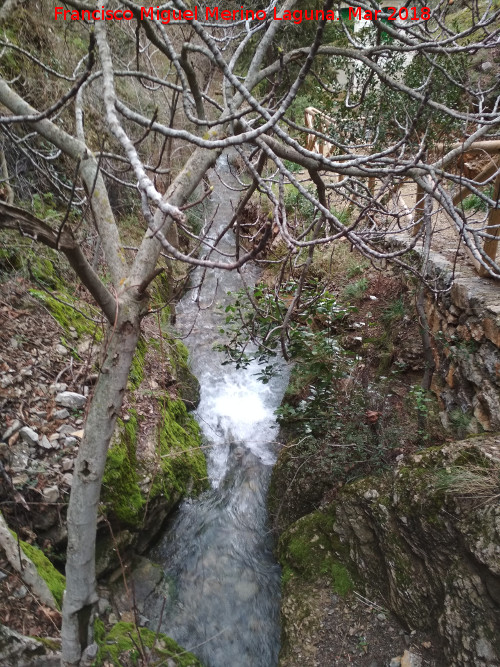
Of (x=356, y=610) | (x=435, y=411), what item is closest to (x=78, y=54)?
(x=435, y=411)

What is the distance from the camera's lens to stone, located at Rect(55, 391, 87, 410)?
320cm

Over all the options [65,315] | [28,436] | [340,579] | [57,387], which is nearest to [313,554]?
[340,579]

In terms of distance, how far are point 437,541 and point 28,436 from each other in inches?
112

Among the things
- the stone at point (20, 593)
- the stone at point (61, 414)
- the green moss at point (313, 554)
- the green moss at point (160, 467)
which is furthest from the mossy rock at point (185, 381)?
the stone at point (20, 593)

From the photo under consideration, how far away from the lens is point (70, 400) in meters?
3.24

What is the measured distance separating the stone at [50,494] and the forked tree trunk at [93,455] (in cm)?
100

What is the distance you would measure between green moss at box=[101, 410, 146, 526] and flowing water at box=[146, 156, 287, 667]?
2.54 feet

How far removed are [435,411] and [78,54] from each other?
679cm

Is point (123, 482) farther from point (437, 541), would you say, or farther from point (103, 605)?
point (437, 541)

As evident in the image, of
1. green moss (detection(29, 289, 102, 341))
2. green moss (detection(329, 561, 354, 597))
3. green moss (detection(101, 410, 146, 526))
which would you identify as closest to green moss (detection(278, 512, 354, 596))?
green moss (detection(329, 561, 354, 597))

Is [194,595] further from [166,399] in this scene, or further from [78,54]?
[78,54]

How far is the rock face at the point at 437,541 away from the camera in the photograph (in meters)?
2.18

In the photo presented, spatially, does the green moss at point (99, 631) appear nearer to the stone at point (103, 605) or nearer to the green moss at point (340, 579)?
the stone at point (103, 605)

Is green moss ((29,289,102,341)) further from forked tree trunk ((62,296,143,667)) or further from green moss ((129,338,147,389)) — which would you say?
forked tree trunk ((62,296,143,667))
